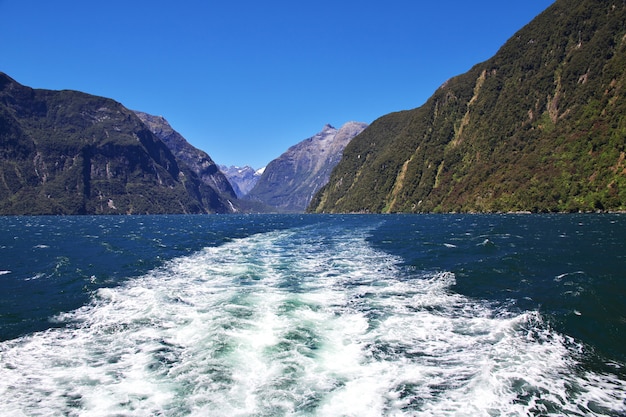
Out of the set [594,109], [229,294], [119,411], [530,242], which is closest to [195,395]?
[119,411]

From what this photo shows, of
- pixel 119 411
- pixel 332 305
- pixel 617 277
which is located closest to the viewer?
pixel 119 411

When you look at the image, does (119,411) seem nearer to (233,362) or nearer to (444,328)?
(233,362)

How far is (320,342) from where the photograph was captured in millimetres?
14500

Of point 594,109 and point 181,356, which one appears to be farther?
point 594,109

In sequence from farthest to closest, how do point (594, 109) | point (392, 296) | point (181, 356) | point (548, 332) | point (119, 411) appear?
point (594, 109) → point (392, 296) → point (548, 332) → point (181, 356) → point (119, 411)

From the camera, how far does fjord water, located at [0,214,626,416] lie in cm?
999

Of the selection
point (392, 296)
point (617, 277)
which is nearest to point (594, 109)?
point (617, 277)

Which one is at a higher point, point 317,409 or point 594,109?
point 594,109

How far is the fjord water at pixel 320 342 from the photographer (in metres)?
9.99

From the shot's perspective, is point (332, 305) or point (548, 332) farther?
point (332, 305)

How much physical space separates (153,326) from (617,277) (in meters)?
26.3

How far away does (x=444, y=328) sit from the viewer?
1563cm

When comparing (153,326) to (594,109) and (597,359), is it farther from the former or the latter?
(594,109)

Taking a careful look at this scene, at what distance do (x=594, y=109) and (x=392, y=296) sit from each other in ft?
600
